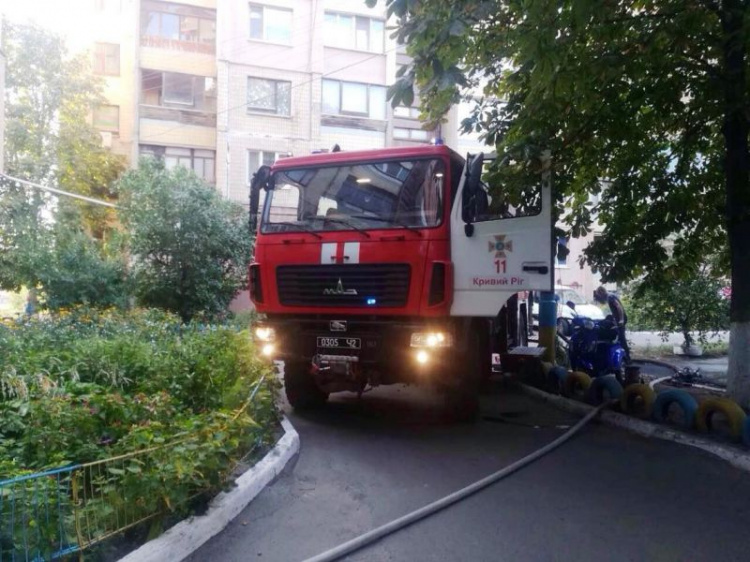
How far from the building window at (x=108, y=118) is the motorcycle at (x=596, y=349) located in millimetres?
21658

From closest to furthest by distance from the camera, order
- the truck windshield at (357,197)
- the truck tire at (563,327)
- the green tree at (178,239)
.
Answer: the truck windshield at (357,197)
the truck tire at (563,327)
the green tree at (178,239)

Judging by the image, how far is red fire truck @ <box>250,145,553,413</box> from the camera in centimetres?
736

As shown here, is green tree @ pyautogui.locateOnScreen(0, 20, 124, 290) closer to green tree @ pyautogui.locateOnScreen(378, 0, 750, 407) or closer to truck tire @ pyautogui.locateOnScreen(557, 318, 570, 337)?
truck tire @ pyautogui.locateOnScreen(557, 318, 570, 337)

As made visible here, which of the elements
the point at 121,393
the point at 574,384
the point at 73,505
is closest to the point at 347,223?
the point at 121,393

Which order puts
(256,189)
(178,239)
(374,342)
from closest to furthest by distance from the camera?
1. (374,342)
2. (256,189)
3. (178,239)

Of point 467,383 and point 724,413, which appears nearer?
point 724,413

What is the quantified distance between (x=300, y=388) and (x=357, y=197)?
104 inches

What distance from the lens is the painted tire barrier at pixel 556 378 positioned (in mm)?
10078

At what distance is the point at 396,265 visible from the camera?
7402 mm

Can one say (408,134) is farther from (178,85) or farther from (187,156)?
(178,85)

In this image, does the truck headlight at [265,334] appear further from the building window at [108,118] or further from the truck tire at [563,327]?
the building window at [108,118]

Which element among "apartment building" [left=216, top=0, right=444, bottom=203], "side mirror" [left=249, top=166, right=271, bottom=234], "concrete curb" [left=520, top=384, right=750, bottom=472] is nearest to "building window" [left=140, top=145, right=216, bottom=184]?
"apartment building" [left=216, top=0, right=444, bottom=203]

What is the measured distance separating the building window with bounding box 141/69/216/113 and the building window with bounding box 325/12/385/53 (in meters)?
4.93

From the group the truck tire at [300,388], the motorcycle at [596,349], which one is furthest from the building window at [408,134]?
the truck tire at [300,388]
